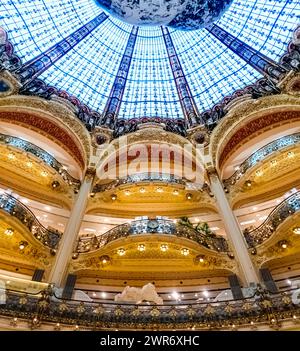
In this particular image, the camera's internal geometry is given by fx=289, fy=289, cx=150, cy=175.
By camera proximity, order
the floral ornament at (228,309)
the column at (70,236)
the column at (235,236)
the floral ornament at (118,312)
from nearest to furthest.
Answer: the floral ornament at (228,309), the floral ornament at (118,312), the column at (70,236), the column at (235,236)

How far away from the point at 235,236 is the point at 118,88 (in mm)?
11243

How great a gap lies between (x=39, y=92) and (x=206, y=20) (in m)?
10.2

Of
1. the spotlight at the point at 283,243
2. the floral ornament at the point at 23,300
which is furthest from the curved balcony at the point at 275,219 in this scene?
the floral ornament at the point at 23,300

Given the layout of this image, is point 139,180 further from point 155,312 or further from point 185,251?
point 155,312

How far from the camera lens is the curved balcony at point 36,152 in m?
12.8

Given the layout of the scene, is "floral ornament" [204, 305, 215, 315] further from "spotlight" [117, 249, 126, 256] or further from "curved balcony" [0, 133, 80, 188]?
"curved balcony" [0, 133, 80, 188]

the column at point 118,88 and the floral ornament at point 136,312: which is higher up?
the column at point 118,88

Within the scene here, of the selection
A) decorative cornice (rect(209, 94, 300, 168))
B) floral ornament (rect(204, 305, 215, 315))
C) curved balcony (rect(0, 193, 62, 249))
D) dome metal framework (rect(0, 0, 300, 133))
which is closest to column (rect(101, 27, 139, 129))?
dome metal framework (rect(0, 0, 300, 133))

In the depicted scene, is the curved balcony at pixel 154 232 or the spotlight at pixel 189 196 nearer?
the curved balcony at pixel 154 232

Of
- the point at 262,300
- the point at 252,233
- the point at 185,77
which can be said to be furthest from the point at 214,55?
the point at 262,300

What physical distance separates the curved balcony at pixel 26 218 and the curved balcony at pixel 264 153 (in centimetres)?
823

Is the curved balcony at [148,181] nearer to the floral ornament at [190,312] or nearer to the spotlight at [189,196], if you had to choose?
the spotlight at [189,196]

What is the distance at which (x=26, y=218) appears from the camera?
10.8 metres

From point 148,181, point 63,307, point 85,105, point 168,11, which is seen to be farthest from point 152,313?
point 85,105
